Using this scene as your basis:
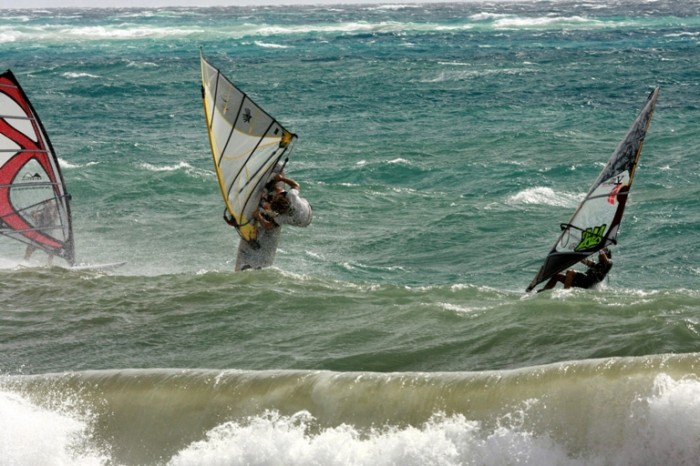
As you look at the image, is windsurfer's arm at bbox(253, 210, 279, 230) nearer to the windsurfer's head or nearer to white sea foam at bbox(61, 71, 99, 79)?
the windsurfer's head

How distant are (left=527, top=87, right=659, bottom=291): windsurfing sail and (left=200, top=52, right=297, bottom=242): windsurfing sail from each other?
124 inches

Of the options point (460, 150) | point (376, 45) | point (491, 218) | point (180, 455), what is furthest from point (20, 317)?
point (376, 45)

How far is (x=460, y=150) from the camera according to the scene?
23547 millimetres

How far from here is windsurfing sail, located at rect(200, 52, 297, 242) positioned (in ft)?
37.8

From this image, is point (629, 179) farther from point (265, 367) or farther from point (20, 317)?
point (20, 317)

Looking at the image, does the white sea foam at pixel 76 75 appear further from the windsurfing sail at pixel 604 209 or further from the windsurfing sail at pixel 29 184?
the windsurfing sail at pixel 604 209

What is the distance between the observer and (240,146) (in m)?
11.7

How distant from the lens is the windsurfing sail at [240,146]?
11516 mm

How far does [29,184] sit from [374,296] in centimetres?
545

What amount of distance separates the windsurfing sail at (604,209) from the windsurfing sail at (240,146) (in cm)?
314

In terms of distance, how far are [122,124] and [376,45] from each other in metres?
27.9

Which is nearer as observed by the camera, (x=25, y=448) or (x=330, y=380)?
(x=25, y=448)

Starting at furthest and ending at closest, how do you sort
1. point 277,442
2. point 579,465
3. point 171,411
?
Answer: point 171,411 → point 277,442 → point 579,465

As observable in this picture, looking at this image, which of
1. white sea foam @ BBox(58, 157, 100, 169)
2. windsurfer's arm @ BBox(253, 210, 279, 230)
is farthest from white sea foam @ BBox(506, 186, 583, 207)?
white sea foam @ BBox(58, 157, 100, 169)
